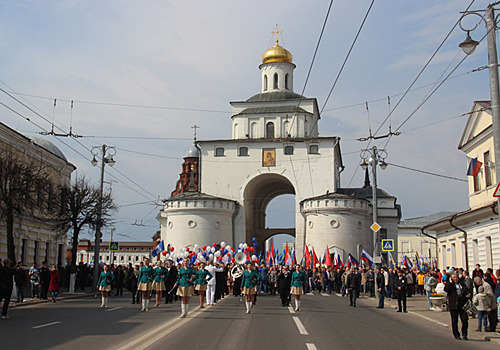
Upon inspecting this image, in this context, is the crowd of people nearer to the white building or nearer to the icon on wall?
the white building

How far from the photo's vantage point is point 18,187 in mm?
24109

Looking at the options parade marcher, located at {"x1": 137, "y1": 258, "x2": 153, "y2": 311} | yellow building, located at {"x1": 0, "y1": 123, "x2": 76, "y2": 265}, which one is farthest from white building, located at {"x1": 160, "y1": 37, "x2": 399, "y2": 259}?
parade marcher, located at {"x1": 137, "y1": 258, "x2": 153, "y2": 311}

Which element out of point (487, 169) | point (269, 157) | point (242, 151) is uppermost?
point (242, 151)

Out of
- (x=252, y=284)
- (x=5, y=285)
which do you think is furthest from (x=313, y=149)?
(x=5, y=285)

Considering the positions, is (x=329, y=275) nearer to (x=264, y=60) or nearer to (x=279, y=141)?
(x=279, y=141)

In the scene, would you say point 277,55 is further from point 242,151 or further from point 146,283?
point 146,283

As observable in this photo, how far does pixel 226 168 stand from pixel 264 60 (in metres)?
14.0

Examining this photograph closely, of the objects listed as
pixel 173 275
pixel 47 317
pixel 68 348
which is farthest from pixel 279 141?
pixel 68 348

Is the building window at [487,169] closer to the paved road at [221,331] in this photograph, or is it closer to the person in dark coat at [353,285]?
the person in dark coat at [353,285]

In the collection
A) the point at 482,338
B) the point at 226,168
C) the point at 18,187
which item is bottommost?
the point at 482,338

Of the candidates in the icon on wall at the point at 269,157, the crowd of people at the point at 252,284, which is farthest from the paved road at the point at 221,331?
the icon on wall at the point at 269,157

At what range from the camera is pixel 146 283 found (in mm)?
18219

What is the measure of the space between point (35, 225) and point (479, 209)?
2783 centimetres

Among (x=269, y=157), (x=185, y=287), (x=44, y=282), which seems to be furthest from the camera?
(x=269, y=157)
